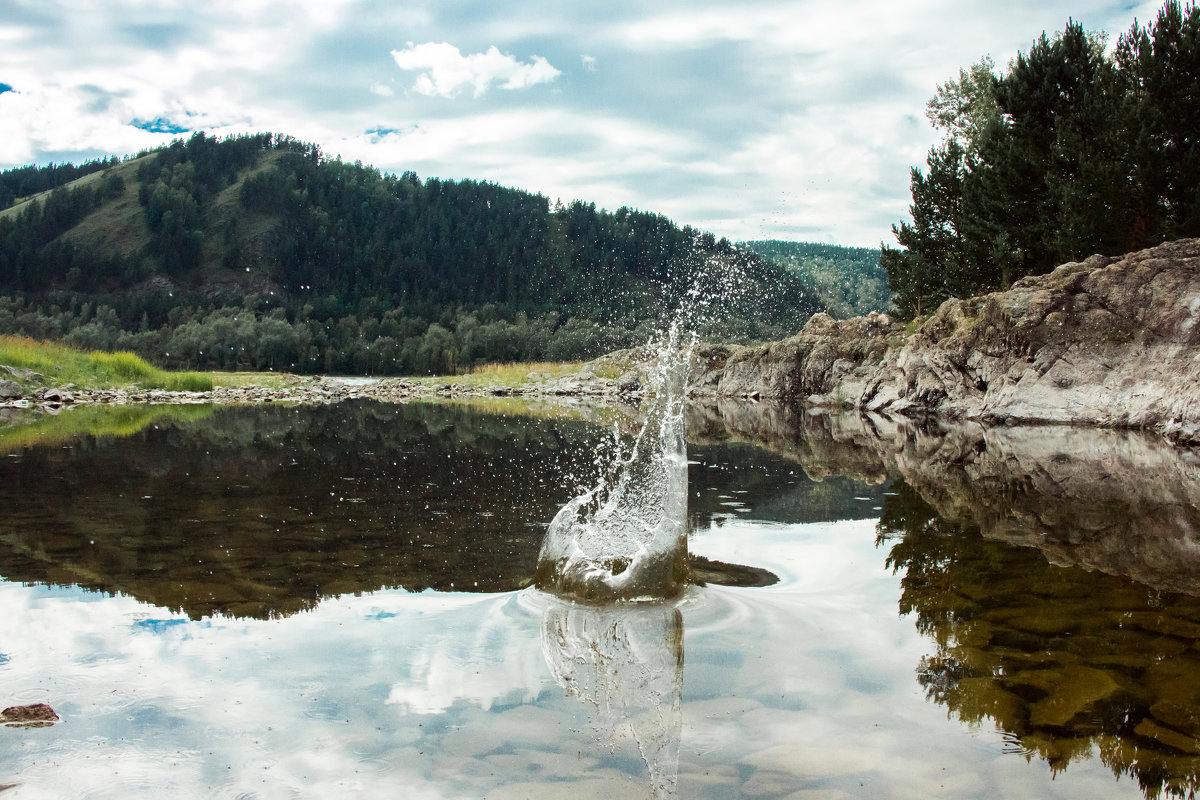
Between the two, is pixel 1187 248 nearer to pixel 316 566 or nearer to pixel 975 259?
pixel 975 259

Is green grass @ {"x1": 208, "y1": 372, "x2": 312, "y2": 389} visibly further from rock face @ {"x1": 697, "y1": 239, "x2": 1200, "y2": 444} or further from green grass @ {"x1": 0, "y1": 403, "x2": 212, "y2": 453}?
rock face @ {"x1": 697, "y1": 239, "x2": 1200, "y2": 444}

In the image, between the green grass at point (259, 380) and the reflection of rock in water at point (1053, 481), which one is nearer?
the reflection of rock in water at point (1053, 481)

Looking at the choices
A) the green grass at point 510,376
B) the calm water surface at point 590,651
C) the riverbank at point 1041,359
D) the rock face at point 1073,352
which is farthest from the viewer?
the green grass at point 510,376

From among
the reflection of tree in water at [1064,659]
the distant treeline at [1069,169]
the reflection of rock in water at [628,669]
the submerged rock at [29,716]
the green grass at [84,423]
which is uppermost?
the distant treeline at [1069,169]

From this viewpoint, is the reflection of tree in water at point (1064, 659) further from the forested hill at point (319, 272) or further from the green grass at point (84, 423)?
the forested hill at point (319, 272)

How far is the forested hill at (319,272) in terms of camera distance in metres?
123

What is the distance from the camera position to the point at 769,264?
165 meters

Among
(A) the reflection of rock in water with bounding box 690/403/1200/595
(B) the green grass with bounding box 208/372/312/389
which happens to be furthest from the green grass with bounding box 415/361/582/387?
(A) the reflection of rock in water with bounding box 690/403/1200/595

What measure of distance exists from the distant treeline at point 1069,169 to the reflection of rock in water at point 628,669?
95.8ft

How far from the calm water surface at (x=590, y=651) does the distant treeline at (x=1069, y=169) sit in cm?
2169

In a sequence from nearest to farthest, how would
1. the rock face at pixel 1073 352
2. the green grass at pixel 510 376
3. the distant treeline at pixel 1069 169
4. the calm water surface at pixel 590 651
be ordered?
1. the calm water surface at pixel 590 651
2. the rock face at pixel 1073 352
3. the distant treeline at pixel 1069 169
4. the green grass at pixel 510 376

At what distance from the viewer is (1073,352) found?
2383 cm

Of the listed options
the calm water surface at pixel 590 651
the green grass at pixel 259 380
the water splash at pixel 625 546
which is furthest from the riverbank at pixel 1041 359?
the green grass at pixel 259 380

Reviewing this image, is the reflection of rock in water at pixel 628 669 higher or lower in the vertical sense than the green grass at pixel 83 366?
lower
